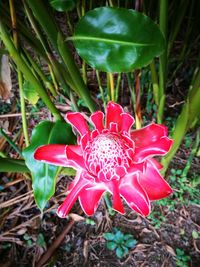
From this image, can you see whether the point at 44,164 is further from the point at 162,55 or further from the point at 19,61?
the point at 162,55

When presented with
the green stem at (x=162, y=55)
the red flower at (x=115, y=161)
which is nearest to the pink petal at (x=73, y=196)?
the red flower at (x=115, y=161)

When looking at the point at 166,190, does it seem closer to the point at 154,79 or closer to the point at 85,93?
the point at 85,93

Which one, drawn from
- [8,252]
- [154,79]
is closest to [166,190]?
[154,79]

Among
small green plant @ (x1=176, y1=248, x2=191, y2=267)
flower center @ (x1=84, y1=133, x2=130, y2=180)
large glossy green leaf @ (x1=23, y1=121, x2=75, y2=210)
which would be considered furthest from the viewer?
small green plant @ (x1=176, y1=248, x2=191, y2=267)

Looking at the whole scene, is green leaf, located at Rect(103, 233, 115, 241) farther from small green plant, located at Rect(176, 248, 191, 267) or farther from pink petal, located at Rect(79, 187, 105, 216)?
pink petal, located at Rect(79, 187, 105, 216)

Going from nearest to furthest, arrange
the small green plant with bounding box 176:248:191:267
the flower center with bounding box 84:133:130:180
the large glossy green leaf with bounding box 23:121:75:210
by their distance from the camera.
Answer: the flower center with bounding box 84:133:130:180 < the large glossy green leaf with bounding box 23:121:75:210 < the small green plant with bounding box 176:248:191:267

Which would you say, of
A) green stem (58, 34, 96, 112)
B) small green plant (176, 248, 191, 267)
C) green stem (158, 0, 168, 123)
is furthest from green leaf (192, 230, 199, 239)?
green stem (58, 34, 96, 112)
